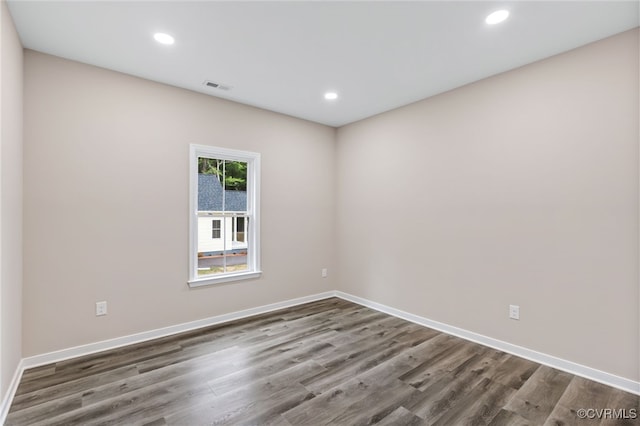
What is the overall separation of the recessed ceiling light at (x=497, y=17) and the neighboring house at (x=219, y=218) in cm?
306

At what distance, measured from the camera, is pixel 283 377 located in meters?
2.45

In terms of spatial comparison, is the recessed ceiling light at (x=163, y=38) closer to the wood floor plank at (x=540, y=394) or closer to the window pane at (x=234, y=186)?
the window pane at (x=234, y=186)

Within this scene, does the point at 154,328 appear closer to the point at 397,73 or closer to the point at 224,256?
the point at 224,256

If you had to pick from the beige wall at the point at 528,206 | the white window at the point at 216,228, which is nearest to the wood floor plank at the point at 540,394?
the beige wall at the point at 528,206

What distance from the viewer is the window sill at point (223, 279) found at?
347 centimetres

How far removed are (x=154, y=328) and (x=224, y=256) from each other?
1052 mm

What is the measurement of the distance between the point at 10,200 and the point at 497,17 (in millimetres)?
3683

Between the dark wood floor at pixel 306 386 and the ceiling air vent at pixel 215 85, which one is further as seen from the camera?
the ceiling air vent at pixel 215 85

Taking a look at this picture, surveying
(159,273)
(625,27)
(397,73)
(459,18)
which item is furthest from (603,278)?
(159,273)

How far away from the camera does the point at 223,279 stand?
3.68 m

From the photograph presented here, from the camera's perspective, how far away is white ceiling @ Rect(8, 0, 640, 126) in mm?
2084

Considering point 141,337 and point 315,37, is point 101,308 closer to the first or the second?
point 141,337

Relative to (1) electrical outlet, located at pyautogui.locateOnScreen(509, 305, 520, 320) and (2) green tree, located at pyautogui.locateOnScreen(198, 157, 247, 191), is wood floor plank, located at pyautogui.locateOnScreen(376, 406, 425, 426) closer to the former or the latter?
(1) electrical outlet, located at pyautogui.locateOnScreen(509, 305, 520, 320)

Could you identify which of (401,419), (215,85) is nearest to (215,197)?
(215,85)
